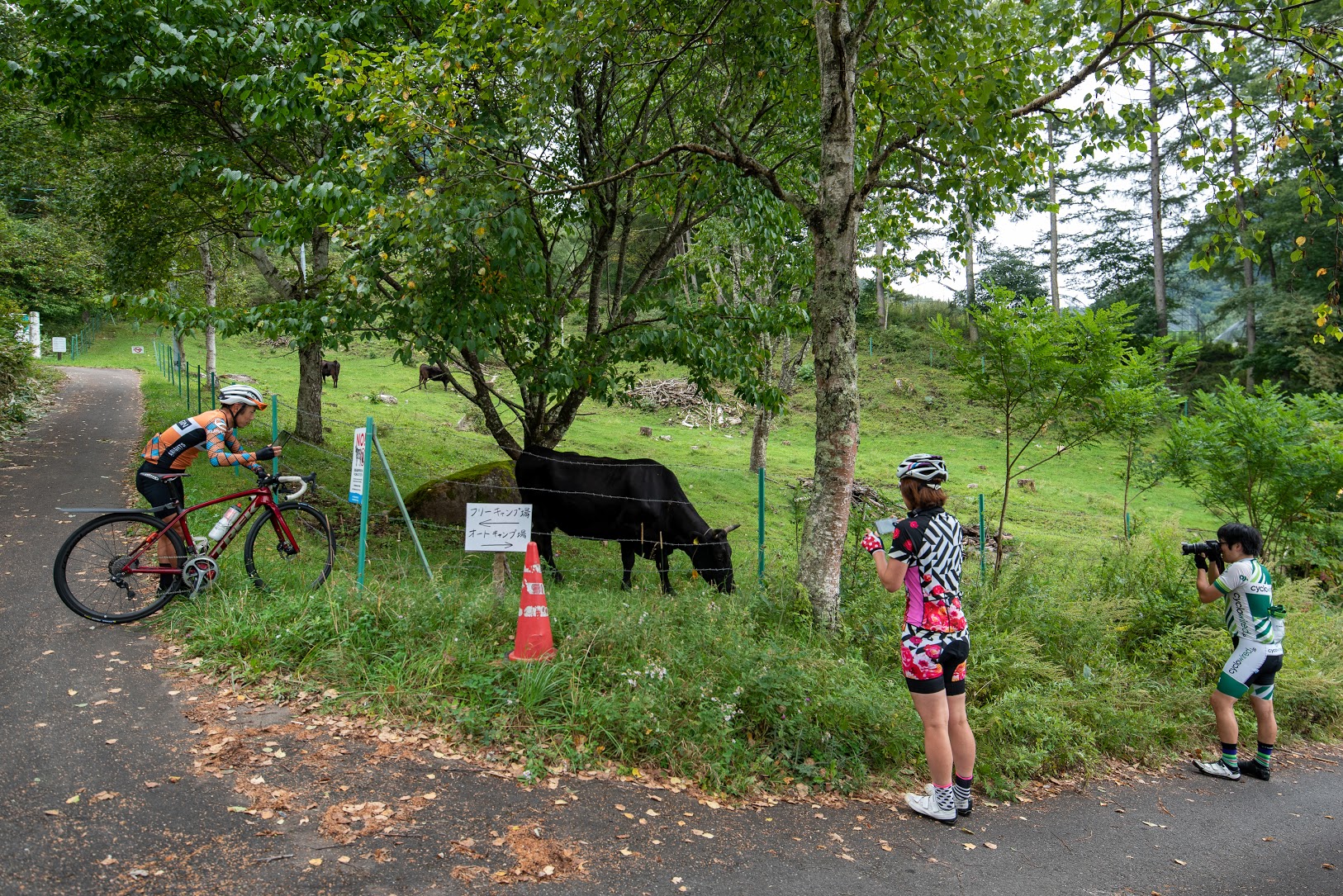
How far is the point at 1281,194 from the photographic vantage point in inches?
993

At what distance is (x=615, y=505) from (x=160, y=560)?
5.10 meters

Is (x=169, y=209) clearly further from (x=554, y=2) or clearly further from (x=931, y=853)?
(x=931, y=853)

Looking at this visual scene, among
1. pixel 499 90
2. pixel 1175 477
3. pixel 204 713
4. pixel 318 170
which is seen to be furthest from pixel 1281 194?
pixel 204 713

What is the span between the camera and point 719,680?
5.21 meters

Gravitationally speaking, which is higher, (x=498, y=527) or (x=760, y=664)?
(x=498, y=527)

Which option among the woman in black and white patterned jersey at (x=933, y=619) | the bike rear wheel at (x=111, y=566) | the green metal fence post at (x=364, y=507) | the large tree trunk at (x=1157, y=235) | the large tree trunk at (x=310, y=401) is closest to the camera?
the woman in black and white patterned jersey at (x=933, y=619)

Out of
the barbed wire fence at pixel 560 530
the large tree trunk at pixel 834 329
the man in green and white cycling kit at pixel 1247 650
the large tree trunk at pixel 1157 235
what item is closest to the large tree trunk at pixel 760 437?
the barbed wire fence at pixel 560 530

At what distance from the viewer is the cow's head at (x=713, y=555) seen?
8.80 meters

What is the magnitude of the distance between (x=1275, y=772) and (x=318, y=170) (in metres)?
9.99

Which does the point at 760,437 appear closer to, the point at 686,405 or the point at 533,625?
the point at 686,405

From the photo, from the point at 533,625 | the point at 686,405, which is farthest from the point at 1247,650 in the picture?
the point at 686,405

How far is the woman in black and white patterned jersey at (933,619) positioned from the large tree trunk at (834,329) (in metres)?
1.83

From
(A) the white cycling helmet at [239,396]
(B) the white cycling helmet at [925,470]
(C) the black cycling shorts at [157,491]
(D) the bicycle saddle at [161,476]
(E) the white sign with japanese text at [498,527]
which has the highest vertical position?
(A) the white cycling helmet at [239,396]

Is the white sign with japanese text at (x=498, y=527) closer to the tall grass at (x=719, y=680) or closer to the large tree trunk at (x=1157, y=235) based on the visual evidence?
the tall grass at (x=719, y=680)
